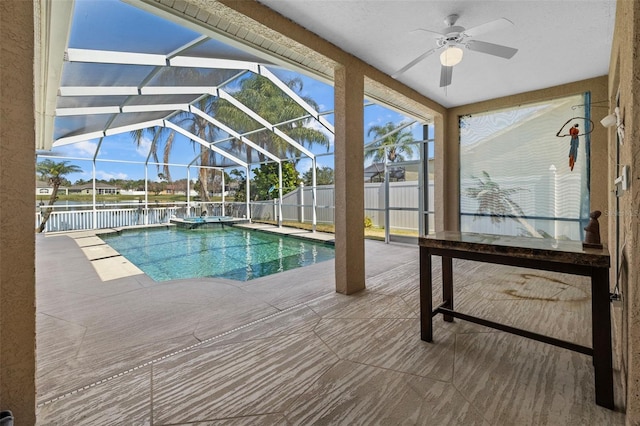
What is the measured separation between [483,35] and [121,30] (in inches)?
176

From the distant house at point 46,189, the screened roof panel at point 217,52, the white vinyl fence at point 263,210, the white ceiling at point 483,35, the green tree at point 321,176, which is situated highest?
the screened roof panel at point 217,52

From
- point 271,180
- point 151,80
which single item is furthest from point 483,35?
point 271,180

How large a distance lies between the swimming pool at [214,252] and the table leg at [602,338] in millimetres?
4398

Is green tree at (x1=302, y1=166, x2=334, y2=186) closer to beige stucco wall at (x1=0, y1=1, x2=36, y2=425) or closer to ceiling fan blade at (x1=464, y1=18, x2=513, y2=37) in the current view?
ceiling fan blade at (x1=464, y1=18, x2=513, y2=37)

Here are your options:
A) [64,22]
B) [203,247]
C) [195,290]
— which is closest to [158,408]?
[195,290]

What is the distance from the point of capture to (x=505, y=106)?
516 cm

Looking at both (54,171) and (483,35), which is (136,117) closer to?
(54,171)

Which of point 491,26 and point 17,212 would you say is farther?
point 491,26

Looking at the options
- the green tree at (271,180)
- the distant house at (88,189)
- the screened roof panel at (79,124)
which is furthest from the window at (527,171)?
the distant house at (88,189)

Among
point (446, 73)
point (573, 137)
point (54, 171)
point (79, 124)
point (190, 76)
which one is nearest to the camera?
point (446, 73)

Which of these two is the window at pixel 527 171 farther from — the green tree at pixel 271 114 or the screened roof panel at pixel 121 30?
the screened roof panel at pixel 121 30

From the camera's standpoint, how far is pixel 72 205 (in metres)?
10.6

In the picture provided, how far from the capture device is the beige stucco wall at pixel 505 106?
4.27 meters

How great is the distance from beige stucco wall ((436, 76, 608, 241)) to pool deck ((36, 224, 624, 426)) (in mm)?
1654
